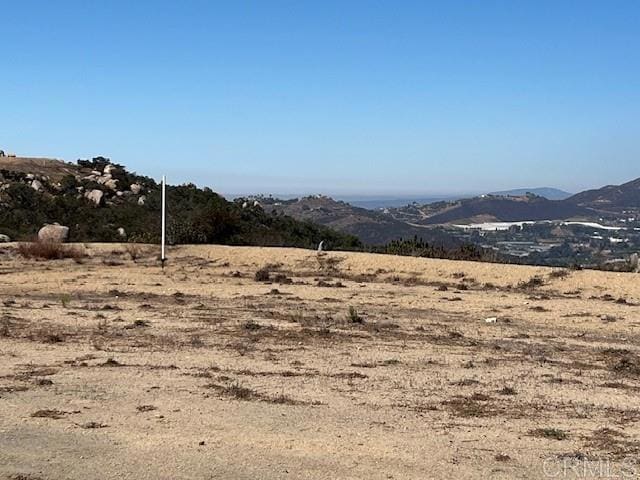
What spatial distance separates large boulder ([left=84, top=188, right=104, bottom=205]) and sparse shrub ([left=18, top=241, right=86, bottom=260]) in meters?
16.7

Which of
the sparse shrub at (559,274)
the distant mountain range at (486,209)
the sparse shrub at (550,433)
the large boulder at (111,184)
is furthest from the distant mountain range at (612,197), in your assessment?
the sparse shrub at (550,433)

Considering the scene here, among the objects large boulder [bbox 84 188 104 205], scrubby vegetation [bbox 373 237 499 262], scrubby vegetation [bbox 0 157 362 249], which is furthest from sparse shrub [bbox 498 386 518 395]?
large boulder [bbox 84 188 104 205]

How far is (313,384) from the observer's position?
31.3 ft

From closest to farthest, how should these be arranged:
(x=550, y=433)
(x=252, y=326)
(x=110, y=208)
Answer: (x=550, y=433) < (x=252, y=326) < (x=110, y=208)

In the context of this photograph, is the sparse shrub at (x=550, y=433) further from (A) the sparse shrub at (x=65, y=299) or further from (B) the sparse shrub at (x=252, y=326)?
(A) the sparse shrub at (x=65, y=299)

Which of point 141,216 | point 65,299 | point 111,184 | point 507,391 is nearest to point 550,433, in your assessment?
point 507,391

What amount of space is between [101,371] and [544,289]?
16.0m

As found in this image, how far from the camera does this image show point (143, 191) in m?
49.5

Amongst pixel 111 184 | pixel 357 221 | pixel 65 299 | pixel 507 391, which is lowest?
pixel 65 299

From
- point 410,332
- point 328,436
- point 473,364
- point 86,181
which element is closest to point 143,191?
point 86,181

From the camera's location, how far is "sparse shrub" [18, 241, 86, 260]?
27.1m

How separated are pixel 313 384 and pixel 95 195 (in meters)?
38.2

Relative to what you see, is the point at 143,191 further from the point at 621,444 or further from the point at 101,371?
the point at 621,444

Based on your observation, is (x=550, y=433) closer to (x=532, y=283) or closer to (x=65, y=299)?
(x=65, y=299)
